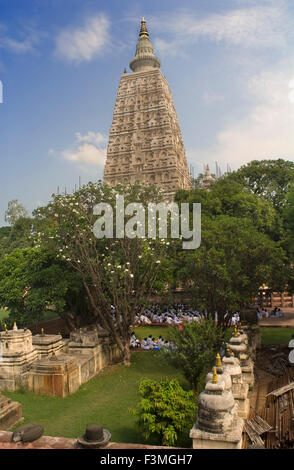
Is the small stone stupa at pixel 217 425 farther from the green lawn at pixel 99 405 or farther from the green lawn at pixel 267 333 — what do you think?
the green lawn at pixel 267 333

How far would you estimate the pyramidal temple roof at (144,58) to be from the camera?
53.6 meters

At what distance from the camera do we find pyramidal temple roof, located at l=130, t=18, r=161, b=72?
53.6 metres

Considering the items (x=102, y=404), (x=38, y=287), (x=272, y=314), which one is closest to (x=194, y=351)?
(x=102, y=404)

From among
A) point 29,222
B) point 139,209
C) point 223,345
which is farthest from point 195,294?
point 29,222

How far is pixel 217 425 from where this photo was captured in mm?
5918

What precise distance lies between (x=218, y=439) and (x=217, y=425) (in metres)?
0.20

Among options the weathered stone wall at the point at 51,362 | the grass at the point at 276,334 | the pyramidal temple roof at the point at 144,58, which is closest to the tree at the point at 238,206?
the grass at the point at 276,334

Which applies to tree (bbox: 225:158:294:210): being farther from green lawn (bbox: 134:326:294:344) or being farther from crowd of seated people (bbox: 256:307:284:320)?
green lawn (bbox: 134:326:294:344)

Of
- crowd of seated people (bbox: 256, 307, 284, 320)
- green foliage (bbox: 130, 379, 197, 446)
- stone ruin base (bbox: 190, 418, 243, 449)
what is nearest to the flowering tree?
green foliage (bbox: 130, 379, 197, 446)

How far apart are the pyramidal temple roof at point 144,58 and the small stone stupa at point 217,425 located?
54.3 m

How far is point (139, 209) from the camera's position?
51.4ft
